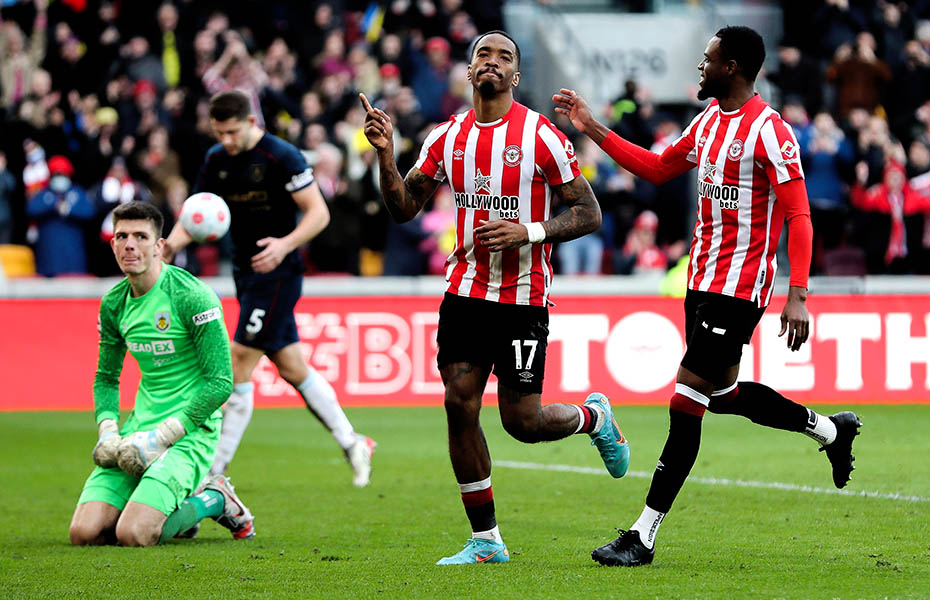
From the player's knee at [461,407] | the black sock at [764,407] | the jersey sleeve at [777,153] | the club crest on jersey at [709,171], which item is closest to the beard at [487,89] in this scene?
the club crest on jersey at [709,171]

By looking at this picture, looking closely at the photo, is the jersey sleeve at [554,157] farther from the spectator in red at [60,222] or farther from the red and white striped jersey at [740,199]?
the spectator in red at [60,222]

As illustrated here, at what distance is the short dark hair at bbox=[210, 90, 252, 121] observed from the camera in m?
8.90

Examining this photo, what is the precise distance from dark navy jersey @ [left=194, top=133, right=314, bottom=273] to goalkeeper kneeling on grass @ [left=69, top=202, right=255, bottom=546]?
1771mm

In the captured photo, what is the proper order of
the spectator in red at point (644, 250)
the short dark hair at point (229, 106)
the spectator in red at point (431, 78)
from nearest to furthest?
the short dark hair at point (229, 106), the spectator in red at point (644, 250), the spectator in red at point (431, 78)

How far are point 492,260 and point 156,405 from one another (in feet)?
6.66

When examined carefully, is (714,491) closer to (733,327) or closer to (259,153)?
(733,327)

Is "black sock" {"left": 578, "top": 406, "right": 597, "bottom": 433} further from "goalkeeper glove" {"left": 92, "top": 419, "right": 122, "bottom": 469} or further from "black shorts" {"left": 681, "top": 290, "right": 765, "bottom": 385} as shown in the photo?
"goalkeeper glove" {"left": 92, "top": 419, "right": 122, "bottom": 469}

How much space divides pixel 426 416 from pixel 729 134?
8458 mm

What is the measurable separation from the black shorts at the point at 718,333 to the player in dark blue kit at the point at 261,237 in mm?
3213

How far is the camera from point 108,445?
7.21 meters

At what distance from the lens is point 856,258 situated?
58.7ft

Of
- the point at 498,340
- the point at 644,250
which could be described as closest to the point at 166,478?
the point at 498,340

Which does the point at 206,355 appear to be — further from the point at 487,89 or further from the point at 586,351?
the point at 586,351

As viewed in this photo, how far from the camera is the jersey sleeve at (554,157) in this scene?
6.26 m
